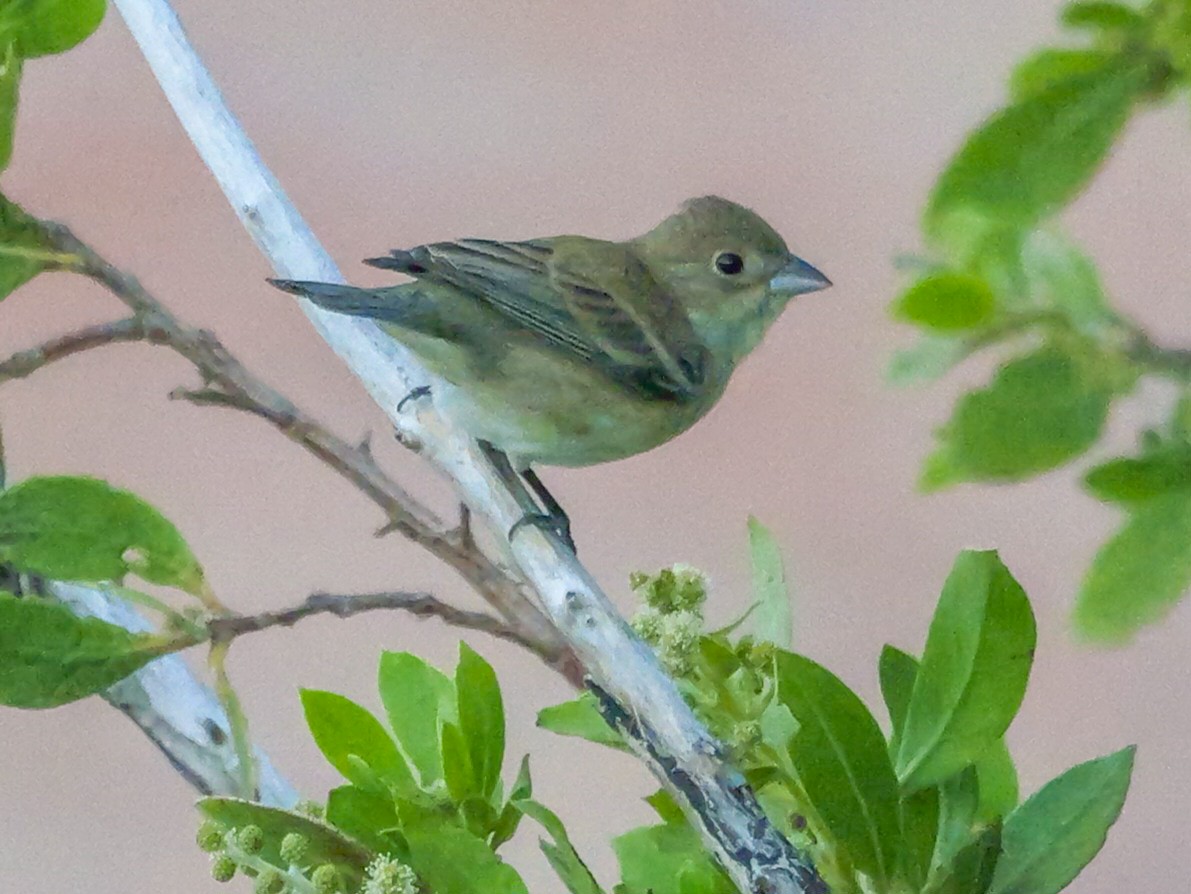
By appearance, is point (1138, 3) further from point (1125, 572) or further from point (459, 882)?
point (459, 882)

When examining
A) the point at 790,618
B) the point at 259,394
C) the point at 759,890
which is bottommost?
the point at 759,890

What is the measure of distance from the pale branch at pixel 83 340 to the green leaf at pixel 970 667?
377 mm

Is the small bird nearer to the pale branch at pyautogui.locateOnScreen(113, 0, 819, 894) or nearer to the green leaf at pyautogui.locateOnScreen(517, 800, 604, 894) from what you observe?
the pale branch at pyautogui.locateOnScreen(113, 0, 819, 894)

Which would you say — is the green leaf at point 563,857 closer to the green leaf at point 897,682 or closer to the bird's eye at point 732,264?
the green leaf at point 897,682

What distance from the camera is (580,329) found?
3.56 ft

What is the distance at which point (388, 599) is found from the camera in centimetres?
52

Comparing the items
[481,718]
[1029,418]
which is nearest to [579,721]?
[481,718]

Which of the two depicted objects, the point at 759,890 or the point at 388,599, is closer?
the point at 759,890

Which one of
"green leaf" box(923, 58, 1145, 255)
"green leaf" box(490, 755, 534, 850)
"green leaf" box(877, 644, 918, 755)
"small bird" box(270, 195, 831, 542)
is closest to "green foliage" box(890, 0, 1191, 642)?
"green leaf" box(923, 58, 1145, 255)

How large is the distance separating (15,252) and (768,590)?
1.23ft

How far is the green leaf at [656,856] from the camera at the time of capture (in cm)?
53

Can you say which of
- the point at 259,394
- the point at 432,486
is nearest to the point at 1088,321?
the point at 259,394

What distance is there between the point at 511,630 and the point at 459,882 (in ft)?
0.37

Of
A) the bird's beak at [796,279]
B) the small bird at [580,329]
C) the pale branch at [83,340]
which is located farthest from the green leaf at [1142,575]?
the bird's beak at [796,279]
